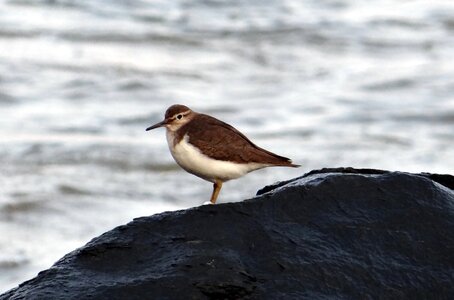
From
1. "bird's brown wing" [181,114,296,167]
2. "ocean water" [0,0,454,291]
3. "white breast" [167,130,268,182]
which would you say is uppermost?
"ocean water" [0,0,454,291]

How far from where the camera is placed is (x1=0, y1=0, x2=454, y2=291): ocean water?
11523 mm

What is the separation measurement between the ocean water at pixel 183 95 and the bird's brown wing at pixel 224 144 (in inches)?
139

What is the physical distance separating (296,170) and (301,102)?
2.70m

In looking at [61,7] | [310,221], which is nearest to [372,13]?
[61,7]

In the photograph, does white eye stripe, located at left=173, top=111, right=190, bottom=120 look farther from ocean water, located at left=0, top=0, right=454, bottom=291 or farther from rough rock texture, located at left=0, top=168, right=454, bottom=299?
ocean water, located at left=0, top=0, right=454, bottom=291

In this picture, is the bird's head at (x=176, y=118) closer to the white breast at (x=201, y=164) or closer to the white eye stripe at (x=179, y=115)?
the white eye stripe at (x=179, y=115)

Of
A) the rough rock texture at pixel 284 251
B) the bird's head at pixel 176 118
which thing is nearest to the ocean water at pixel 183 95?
the bird's head at pixel 176 118

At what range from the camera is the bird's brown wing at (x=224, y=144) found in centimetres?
601

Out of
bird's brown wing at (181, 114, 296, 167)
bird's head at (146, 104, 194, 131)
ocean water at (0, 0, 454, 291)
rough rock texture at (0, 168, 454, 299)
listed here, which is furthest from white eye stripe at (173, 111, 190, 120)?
ocean water at (0, 0, 454, 291)

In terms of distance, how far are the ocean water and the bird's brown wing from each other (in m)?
3.54

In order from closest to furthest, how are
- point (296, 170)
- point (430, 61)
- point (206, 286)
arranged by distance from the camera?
point (206, 286), point (296, 170), point (430, 61)

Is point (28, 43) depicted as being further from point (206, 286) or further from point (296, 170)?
point (206, 286)

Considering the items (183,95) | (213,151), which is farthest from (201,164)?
(183,95)

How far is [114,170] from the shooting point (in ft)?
40.5
